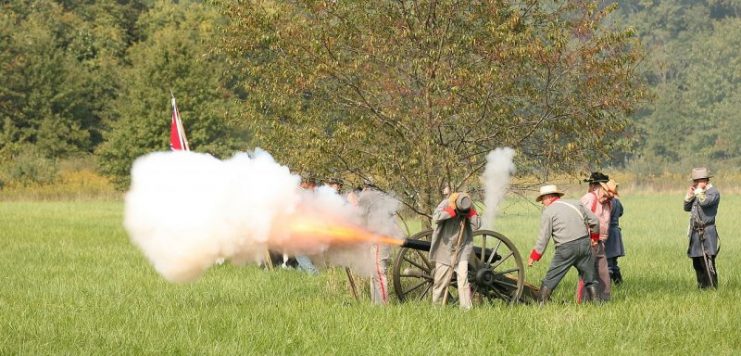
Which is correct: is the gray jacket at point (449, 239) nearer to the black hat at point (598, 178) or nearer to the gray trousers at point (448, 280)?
the gray trousers at point (448, 280)

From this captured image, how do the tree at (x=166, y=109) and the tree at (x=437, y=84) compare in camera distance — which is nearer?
the tree at (x=437, y=84)

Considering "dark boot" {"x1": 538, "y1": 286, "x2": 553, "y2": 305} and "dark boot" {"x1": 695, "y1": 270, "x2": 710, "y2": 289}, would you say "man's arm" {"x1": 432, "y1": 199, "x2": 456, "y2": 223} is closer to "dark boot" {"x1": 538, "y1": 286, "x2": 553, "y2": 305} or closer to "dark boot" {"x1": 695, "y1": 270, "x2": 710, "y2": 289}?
"dark boot" {"x1": 538, "y1": 286, "x2": 553, "y2": 305}

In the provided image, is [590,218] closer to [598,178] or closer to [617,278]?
[598,178]

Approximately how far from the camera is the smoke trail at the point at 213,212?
12695 mm

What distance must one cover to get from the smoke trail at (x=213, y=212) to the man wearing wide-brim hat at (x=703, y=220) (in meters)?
5.92

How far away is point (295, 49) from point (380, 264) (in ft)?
11.7

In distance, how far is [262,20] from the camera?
16.8m

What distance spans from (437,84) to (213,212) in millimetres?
4457

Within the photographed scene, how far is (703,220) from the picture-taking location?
16984mm

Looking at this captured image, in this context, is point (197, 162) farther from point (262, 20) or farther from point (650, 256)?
point (650, 256)

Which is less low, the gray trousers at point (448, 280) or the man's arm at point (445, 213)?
the man's arm at point (445, 213)

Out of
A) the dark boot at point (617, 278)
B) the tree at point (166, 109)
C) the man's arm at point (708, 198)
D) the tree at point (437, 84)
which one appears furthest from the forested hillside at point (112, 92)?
the man's arm at point (708, 198)

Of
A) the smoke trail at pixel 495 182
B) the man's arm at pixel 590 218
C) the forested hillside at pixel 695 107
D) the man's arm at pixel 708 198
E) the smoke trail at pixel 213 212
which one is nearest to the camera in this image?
the smoke trail at pixel 213 212

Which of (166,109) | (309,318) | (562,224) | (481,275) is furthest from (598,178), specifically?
(166,109)
